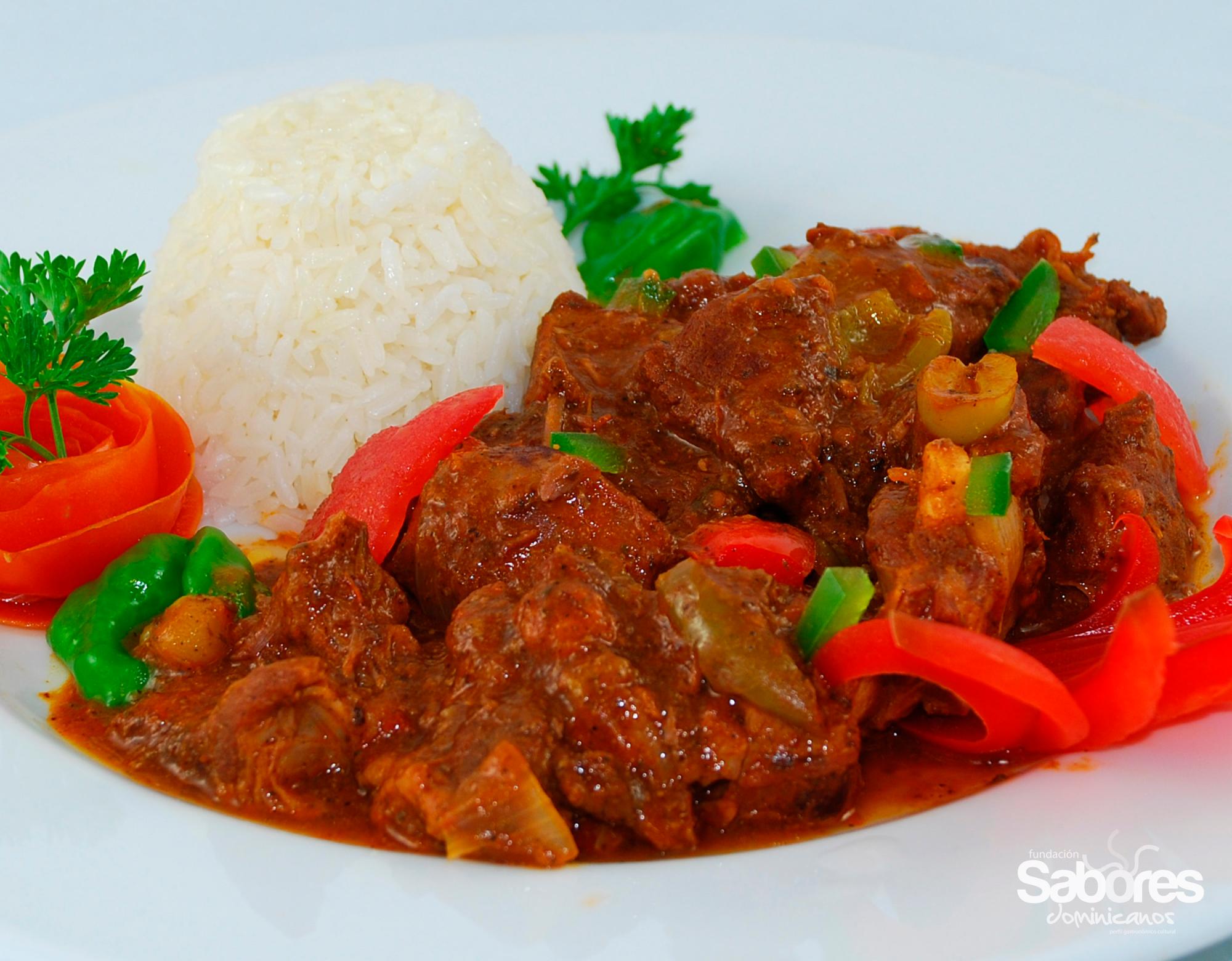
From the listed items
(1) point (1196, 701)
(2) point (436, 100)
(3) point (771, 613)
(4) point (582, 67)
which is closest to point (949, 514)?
(3) point (771, 613)

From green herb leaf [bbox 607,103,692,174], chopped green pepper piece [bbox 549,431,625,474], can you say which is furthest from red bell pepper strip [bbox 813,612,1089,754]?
green herb leaf [bbox 607,103,692,174]

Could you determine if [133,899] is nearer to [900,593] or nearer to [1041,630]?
[900,593]

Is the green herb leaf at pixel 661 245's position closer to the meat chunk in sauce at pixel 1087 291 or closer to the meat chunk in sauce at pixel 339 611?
the meat chunk in sauce at pixel 1087 291

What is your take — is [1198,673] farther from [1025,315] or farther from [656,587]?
[1025,315]

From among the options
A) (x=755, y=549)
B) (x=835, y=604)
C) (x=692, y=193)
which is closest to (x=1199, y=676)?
(x=835, y=604)

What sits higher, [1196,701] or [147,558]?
[1196,701]

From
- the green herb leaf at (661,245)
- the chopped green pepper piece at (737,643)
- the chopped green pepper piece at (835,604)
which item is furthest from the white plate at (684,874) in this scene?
the green herb leaf at (661,245)
